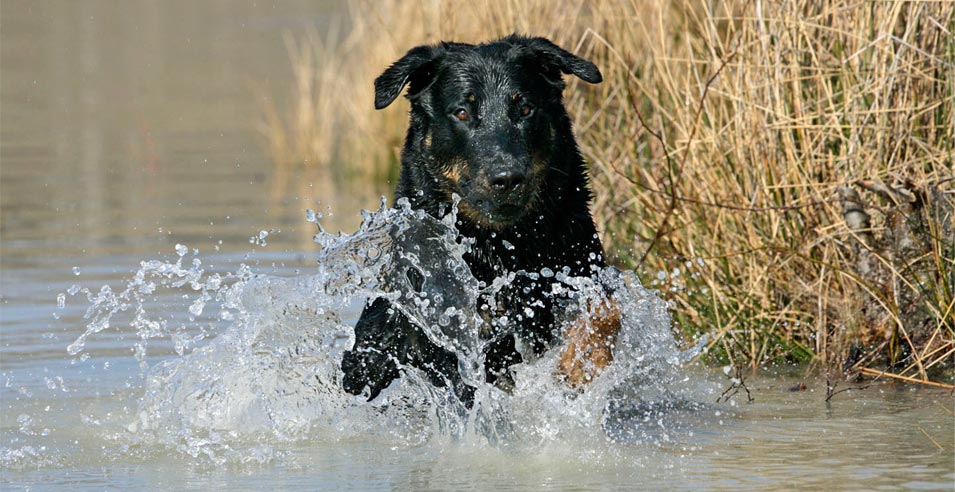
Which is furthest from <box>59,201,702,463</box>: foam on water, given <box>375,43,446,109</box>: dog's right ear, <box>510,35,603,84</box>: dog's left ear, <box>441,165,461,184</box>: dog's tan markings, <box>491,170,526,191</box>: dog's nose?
<box>510,35,603,84</box>: dog's left ear

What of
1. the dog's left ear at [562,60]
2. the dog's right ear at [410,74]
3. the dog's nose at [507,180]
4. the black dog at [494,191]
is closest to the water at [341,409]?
the black dog at [494,191]

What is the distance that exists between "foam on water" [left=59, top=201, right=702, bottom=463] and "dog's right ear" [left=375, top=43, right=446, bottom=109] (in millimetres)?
476

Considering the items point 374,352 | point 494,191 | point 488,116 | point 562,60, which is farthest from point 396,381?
point 562,60

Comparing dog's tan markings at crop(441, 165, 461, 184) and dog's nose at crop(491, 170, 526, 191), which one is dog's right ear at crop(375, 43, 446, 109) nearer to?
dog's tan markings at crop(441, 165, 461, 184)

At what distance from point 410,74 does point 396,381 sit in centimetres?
136

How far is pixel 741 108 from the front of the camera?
247 inches

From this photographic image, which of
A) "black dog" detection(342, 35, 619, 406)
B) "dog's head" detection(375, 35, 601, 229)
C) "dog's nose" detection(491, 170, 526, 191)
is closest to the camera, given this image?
"dog's nose" detection(491, 170, 526, 191)

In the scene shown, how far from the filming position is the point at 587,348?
5.37m

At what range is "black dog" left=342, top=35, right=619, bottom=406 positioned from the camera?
5402 millimetres

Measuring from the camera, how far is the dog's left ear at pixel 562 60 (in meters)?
5.64

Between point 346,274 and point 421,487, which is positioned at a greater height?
point 346,274

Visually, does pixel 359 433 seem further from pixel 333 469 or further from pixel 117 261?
pixel 117 261

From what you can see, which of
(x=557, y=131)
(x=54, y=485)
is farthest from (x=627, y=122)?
(x=54, y=485)

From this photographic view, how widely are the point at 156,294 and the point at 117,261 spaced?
924mm
